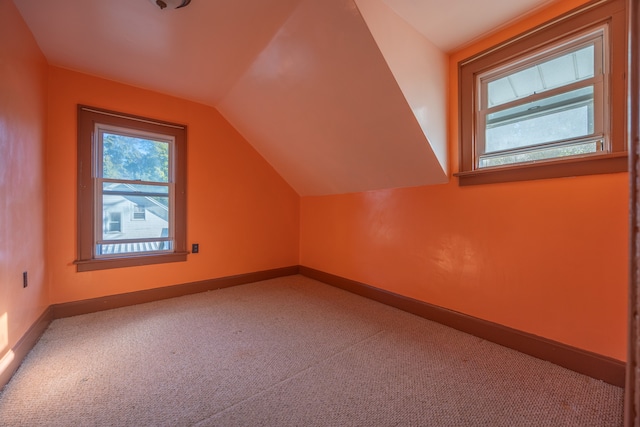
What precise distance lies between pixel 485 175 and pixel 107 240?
11.3 feet

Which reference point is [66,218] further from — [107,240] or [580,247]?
[580,247]

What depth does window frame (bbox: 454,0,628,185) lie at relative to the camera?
144 cm

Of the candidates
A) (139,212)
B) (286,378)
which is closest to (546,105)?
(286,378)

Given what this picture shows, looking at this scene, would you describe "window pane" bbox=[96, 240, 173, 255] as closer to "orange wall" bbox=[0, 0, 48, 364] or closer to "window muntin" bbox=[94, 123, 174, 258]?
"window muntin" bbox=[94, 123, 174, 258]

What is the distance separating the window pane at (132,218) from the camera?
8.48 ft

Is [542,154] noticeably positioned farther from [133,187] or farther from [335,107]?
[133,187]

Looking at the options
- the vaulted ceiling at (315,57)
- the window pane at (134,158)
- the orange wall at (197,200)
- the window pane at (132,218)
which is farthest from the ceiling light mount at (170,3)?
the window pane at (132,218)

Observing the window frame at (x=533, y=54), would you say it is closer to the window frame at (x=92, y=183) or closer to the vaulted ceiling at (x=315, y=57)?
the vaulted ceiling at (x=315, y=57)

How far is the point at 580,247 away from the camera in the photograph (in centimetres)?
159

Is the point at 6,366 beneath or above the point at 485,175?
beneath

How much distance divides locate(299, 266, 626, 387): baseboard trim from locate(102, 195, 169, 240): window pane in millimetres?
→ 2474

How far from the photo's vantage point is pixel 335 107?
89.4 inches

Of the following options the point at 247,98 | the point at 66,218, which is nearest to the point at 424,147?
the point at 247,98

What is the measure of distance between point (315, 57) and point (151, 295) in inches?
110
